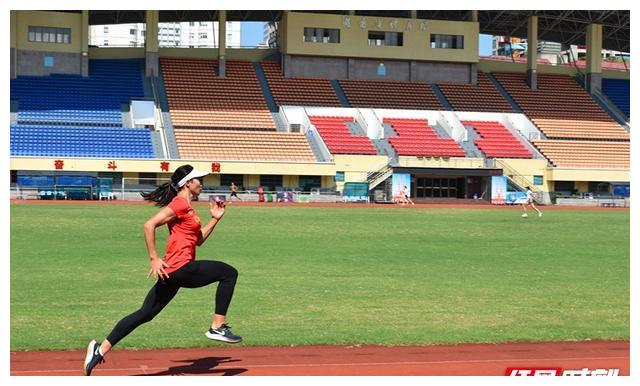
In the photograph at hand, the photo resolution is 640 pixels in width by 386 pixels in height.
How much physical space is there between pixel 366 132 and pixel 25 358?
2106 inches

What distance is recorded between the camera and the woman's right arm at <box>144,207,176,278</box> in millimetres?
8391

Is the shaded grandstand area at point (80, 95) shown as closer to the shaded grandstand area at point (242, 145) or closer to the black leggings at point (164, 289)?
the shaded grandstand area at point (242, 145)

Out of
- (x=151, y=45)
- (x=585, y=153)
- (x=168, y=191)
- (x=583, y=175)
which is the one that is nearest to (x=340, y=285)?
(x=168, y=191)

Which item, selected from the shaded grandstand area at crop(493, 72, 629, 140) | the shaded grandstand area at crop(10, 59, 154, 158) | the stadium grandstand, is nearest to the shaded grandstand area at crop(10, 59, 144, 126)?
the shaded grandstand area at crop(10, 59, 154, 158)

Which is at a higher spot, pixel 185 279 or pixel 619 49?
pixel 619 49

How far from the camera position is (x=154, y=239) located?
A: 830 centimetres

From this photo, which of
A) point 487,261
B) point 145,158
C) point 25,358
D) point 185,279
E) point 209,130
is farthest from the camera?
point 209,130

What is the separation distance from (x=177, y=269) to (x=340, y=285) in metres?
8.19

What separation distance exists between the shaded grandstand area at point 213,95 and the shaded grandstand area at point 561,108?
2154 cm

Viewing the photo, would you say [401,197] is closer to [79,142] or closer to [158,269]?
[79,142]

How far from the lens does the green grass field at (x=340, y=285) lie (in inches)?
470
